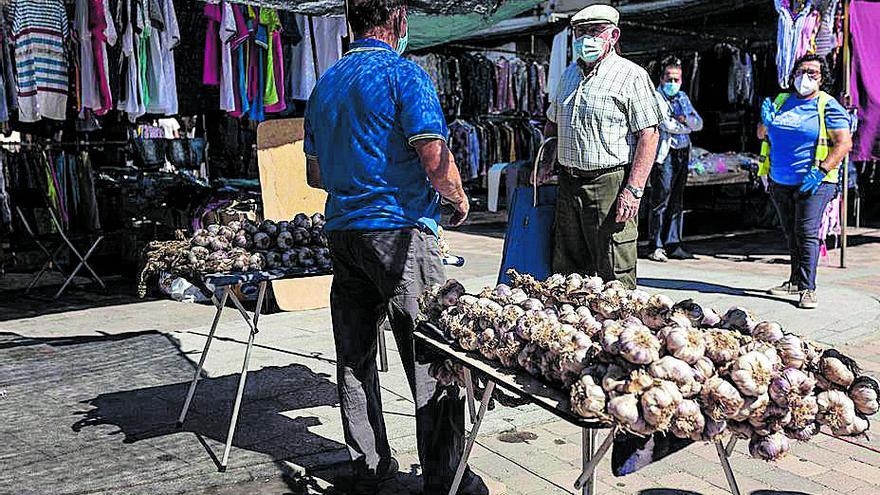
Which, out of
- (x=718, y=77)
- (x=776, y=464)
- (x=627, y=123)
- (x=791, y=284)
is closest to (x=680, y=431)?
(x=776, y=464)

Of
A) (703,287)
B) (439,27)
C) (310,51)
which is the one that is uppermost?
(439,27)

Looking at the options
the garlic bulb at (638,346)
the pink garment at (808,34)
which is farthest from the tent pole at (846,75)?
the garlic bulb at (638,346)

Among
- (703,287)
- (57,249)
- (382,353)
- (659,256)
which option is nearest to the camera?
(382,353)

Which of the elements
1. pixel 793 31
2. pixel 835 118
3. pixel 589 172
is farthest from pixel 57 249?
pixel 793 31

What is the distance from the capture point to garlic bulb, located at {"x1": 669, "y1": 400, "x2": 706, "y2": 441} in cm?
219

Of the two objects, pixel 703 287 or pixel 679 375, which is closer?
pixel 679 375

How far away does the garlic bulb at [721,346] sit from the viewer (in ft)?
7.66

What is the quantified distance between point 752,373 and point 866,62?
25.4 feet

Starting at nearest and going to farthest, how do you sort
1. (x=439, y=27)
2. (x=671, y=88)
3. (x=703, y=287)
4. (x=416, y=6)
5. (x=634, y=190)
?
(x=634, y=190) < (x=416, y=6) < (x=703, y=287) < (x=671, y=88) < (x=439, y=27)

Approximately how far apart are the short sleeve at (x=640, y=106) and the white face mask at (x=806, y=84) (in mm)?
2588

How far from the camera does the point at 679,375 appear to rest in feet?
7.36

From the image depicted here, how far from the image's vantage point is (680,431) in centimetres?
220

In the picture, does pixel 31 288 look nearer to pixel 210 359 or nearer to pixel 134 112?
pixel 134 112

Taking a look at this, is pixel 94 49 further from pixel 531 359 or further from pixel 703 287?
pixel 531 359
